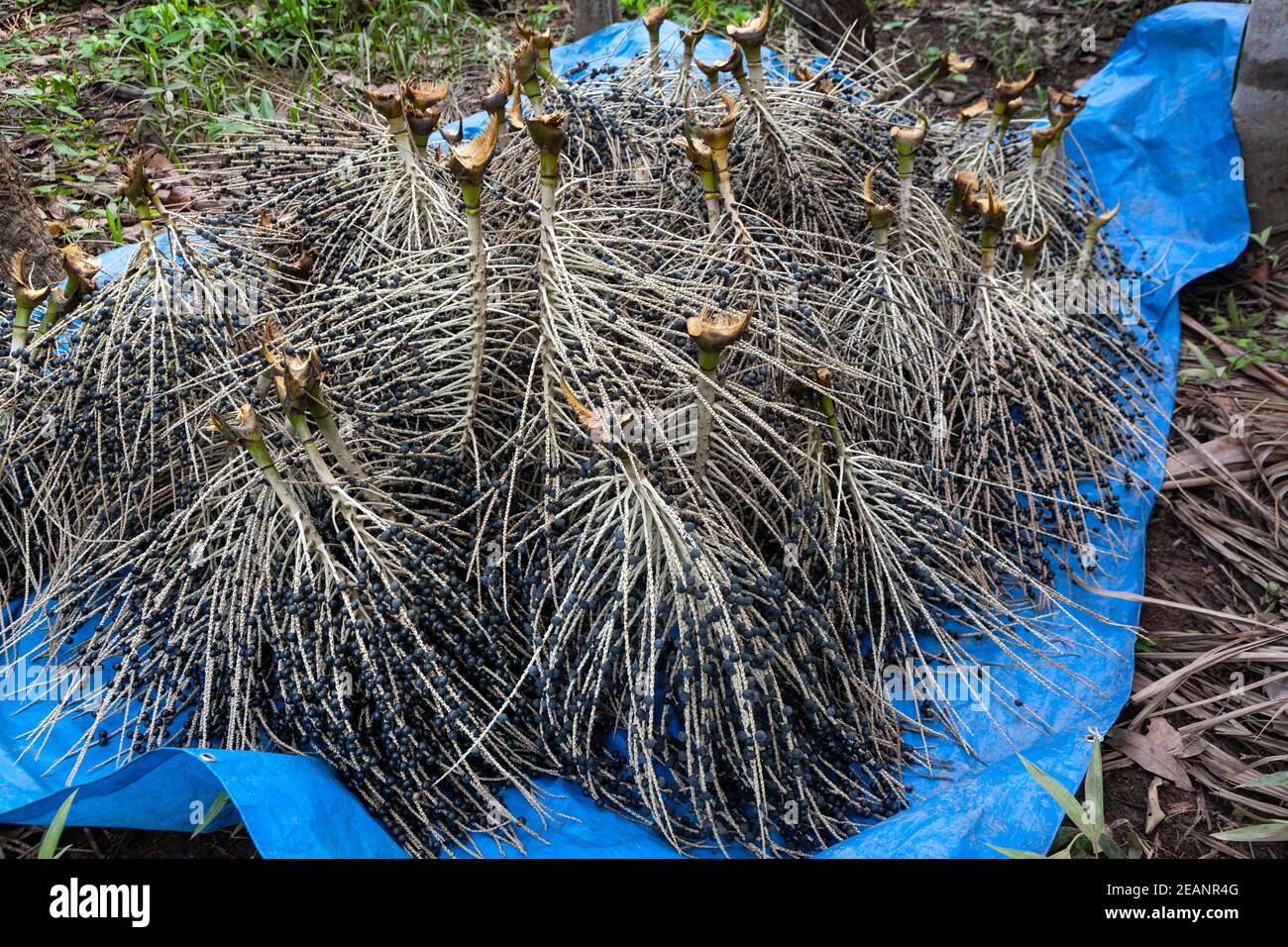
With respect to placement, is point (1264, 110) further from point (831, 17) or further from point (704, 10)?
point (704, 10)

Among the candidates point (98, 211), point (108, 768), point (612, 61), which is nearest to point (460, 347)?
point (108, 768)

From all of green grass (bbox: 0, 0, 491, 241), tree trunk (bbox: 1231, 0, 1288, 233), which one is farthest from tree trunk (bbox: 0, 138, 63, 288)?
tree trunk (bbox: 1231, 0, 1288, 233)

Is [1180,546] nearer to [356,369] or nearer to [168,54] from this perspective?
[356,369]

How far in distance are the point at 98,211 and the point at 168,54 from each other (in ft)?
4.15

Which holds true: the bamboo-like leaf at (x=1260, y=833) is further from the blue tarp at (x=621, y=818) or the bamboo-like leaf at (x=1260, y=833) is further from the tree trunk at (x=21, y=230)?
the tree trunk at (x=21, y=230)

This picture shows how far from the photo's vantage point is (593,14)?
A: 14.5 ft

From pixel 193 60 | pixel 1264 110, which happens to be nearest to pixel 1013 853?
pixel 1264 110

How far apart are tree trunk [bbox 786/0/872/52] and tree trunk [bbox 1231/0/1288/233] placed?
1.45 metres

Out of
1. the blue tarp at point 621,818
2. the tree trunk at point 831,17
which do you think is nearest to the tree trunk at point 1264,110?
the blue tarp at point 621,818

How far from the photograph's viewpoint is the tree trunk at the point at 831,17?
13.9 ft
